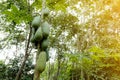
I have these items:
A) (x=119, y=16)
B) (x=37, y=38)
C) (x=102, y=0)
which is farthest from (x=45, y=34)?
(x=119, y=16)

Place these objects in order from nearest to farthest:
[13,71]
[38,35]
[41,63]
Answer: [41,63], [38,35], [13,71]

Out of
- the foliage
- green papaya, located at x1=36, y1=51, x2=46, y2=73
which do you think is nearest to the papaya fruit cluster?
green papaya, located at x1=36, y1=51, x2=46, y2=73

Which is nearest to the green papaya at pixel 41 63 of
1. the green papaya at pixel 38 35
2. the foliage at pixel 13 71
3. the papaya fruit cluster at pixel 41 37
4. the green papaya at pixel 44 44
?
the papaya fruit cluster at pixel 41 37

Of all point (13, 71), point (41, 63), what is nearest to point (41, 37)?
point (41, 63)

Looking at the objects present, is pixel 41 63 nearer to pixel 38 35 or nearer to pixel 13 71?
pixel 38 35

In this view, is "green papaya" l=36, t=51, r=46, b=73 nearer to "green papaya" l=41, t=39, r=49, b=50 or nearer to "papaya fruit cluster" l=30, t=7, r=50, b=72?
"papaya fruit cluster" l=30, t=7, r=50, b=72

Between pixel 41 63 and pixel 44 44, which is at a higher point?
pixel 44 44

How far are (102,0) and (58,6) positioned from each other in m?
5.14

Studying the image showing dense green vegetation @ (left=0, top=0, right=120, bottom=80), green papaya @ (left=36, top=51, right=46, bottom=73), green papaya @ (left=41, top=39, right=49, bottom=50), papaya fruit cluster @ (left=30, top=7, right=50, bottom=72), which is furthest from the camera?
dense green vegetation @ (left=0, top=0, right=120, bottom=80)

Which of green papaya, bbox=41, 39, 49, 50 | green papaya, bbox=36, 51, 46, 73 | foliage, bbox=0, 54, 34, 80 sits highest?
green papaya, bbox=41, 39, 49, 50

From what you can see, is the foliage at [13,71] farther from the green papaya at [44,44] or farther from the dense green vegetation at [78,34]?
the green papaya at [44,44]

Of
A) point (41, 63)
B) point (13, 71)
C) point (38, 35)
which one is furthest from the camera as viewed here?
point (13, 71)

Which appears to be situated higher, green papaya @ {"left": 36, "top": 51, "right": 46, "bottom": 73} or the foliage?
green papaya @ {"left": 36, "top": 51, "right": 46, "bottom": 73}

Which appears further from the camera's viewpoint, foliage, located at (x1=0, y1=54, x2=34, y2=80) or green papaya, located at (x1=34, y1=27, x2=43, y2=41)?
foliage, located at (x1=0, y1=54, x2=34, y2=80)
